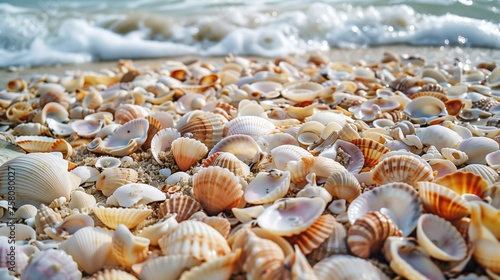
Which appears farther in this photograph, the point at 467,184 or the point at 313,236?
the point at 467,184

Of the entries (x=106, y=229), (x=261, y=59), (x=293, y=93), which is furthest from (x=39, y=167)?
(x=261, y=59)

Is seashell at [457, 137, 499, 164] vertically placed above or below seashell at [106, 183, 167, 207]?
above

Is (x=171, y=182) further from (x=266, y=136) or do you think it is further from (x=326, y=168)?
(x=326, y=168)

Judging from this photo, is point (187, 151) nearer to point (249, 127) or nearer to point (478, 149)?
point (249, 127)

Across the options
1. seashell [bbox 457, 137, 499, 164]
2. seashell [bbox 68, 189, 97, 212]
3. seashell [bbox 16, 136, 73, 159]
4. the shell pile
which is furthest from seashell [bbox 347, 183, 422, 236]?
seashell [bbox 16, 136, 73, 159]

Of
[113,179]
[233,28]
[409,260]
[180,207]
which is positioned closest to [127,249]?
[180,207]

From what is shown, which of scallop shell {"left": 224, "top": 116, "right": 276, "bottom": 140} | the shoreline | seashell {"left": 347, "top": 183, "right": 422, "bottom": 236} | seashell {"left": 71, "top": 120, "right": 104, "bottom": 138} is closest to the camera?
seashell {"left": 347, "top": 183, "right": 422, "bottom": 236}

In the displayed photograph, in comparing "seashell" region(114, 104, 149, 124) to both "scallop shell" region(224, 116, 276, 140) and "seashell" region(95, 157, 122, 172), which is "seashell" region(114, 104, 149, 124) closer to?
"seashell" region(95, 157, 122, 172)
